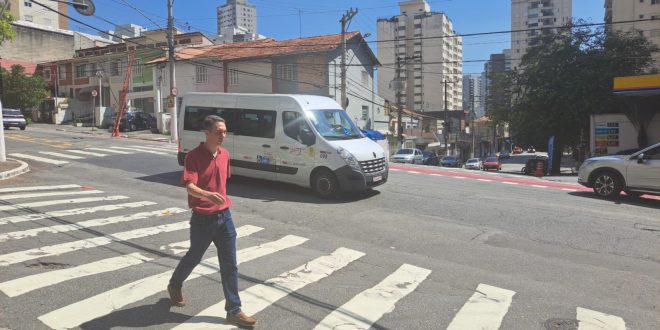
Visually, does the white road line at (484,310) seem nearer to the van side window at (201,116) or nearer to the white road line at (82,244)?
the white road line at (82,244)

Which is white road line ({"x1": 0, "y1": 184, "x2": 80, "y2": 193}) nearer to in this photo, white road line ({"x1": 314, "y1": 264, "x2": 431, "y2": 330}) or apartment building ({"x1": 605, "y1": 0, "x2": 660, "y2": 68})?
white road line ({"x1": 314, "y1": 264, "x2": 431, "y2": 330})

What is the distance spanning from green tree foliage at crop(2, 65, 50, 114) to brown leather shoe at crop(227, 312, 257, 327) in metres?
49.6

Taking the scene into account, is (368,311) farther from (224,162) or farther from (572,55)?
(572,55)

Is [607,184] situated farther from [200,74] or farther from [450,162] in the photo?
[200,74]

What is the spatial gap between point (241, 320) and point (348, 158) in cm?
666

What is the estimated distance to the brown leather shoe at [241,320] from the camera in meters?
4.32

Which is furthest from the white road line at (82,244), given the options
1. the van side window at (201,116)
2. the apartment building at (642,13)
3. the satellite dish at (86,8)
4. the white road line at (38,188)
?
the apartment building at (642,13)

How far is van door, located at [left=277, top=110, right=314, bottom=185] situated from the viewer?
1124 cm

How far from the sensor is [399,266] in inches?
253

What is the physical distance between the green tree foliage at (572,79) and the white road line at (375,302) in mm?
26855

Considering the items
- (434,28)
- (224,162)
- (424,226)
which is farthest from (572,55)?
(434,28)

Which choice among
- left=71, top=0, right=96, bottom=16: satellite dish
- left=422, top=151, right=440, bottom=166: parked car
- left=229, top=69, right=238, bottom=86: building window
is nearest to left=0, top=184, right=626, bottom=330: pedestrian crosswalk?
left=71, top=0, right=96, bottom=16: satellite dish

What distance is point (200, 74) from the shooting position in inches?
1687

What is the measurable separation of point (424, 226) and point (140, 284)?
16.2 ft
